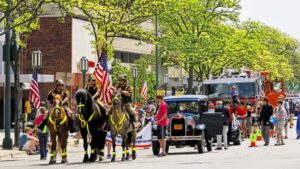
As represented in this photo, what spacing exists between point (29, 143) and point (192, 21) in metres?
39.5

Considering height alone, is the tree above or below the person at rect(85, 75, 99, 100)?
above

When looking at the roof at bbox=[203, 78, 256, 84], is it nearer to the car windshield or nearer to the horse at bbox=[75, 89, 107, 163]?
the car windshield

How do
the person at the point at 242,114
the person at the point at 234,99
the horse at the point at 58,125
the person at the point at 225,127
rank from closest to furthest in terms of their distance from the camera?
the horse at the point at 58,125, the person at the point at 225,127, the person at the point at 242,114, the person at the point at 234,99

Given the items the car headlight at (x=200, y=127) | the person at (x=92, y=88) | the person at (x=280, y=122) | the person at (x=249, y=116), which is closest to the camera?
the person at (x=92, y=88)

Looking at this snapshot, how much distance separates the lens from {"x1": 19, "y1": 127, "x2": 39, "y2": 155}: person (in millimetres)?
30078

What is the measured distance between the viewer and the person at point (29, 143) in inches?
1184

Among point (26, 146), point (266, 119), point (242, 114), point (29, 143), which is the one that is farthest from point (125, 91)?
point (242, 114)

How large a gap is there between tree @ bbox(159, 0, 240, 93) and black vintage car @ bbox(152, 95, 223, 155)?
37746 millimetres

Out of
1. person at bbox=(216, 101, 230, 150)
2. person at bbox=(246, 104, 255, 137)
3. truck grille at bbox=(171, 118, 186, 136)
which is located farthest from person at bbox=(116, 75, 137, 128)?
person at bbox=(246, 104, 255, 137)

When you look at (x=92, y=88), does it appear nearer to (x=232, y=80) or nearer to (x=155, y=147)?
(x=155, y=147)

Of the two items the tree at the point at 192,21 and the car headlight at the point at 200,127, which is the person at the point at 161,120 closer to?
the car headlight at the point at 200,127

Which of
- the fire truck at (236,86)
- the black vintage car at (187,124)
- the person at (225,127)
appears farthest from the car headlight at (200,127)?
the fire truck at (236,86)

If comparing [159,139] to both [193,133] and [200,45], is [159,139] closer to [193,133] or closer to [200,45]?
[193,133]

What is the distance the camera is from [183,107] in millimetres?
27984
